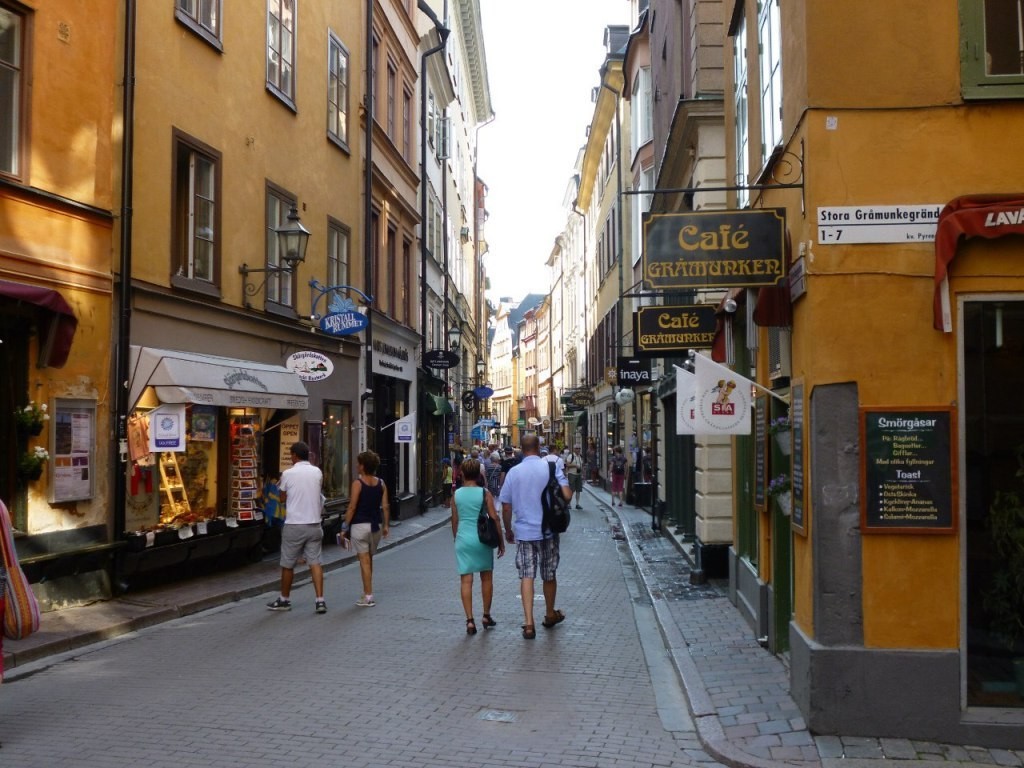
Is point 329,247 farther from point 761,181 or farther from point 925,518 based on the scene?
point 925,518

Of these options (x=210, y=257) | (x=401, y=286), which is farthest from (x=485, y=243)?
(x=210, y=257)

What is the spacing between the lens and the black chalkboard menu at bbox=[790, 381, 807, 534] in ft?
23.7

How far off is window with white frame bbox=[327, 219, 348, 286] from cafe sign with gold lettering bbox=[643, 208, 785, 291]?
13646 millimetres

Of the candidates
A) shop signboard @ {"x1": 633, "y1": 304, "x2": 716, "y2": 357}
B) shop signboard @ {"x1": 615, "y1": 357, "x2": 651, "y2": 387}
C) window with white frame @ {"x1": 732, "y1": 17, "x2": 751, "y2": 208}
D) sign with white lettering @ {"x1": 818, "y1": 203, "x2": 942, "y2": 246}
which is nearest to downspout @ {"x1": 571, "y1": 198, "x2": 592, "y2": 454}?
shop signboard @ {"x1": 615, "y1": 357, "x2": 651, "y2": 387}

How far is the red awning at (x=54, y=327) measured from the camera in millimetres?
10914

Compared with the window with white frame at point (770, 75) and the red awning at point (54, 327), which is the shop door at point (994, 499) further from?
the red awning at point (54, 327)

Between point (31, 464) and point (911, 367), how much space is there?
27.3 feet

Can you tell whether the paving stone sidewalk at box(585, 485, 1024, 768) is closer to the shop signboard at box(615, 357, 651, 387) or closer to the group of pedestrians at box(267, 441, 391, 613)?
the group of pedestrians at box(267, 441, 391, 613)

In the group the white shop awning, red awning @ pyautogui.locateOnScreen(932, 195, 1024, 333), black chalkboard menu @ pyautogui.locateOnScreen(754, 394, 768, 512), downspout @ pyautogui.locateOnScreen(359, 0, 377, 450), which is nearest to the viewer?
red awning @ pyautogui.locateOnScreen(932, 195, 1024, 333)

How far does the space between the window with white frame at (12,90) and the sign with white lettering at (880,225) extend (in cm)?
814

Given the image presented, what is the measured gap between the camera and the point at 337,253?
2130 centimetres

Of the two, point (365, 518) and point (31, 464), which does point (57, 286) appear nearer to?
point (31, 464)

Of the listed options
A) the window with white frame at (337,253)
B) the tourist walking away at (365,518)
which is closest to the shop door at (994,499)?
the tourist walking away at (365,518)

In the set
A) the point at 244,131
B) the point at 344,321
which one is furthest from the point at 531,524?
the point at 244,131
